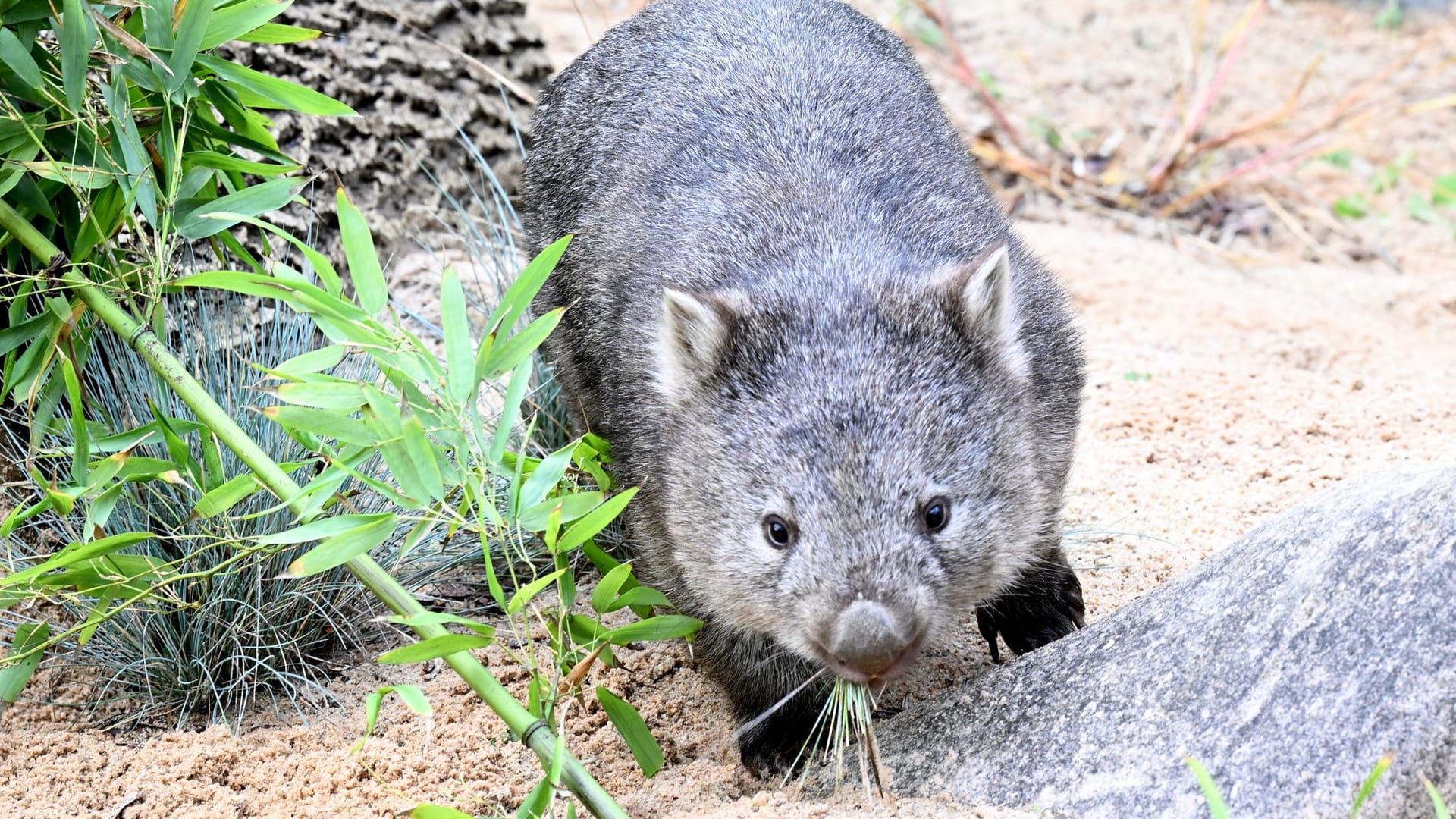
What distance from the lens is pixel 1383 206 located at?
310 inches

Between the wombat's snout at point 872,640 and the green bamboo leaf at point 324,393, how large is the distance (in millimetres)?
1032

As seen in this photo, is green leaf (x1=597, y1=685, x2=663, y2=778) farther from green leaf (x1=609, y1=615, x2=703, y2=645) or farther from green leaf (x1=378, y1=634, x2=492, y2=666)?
green leaf (x1=378, y1=634, x2=492, y2=666)

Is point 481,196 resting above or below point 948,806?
above

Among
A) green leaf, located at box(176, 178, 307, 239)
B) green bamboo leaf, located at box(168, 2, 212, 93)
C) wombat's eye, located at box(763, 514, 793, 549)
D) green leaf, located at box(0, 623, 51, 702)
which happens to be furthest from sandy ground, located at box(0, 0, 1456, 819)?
green bamboo leaf, located at box(168, 2, 212, 93)

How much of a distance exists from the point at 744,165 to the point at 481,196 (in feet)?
7.66

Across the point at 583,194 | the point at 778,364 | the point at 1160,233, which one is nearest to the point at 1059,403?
the point at 778,364

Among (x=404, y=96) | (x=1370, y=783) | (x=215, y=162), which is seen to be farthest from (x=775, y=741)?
(x=404, y=96)

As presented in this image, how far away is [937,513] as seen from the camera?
2.88 meters

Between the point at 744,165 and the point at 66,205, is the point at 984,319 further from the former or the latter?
the point at 66,205

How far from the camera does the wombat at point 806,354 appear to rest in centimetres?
284

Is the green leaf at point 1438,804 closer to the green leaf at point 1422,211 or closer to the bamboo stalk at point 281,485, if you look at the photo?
the bamboo stalk at point 281,485

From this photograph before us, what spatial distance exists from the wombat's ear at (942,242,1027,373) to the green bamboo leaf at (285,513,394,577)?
1.30 m

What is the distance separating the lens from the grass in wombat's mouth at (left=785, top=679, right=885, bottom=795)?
2.88 m

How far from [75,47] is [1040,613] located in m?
2.62
